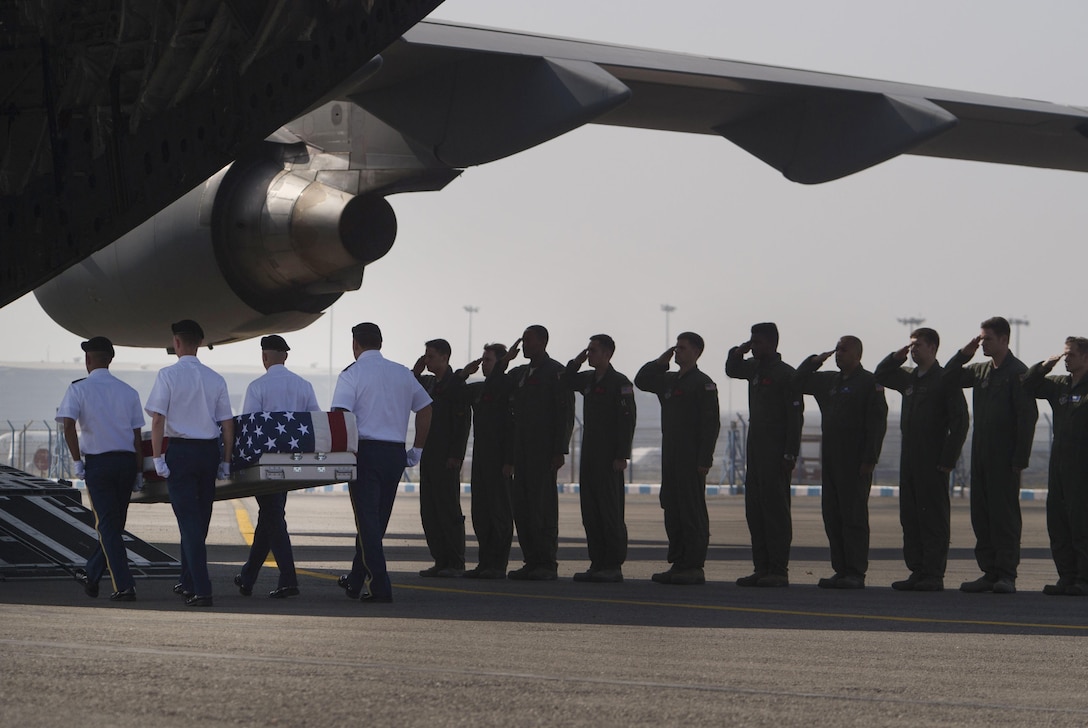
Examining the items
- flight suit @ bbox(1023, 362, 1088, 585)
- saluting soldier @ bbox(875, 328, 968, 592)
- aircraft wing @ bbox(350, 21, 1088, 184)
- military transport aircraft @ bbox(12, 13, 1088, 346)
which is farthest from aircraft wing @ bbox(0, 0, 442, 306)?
flight suit @ bbox(1023, 362, 1088, 585)

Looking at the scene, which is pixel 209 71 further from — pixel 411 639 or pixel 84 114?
pixel 411 639

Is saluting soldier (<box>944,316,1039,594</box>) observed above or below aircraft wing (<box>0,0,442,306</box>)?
below

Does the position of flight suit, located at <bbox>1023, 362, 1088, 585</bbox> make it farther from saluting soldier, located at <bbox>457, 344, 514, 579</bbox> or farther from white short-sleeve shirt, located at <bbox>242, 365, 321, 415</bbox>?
white short-sleeve shirt, located at <bbox>242, 365, 321, 415</bbox>

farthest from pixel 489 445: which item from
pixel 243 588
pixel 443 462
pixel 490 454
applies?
pixel 243 588

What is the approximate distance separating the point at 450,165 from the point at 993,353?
4.01 m

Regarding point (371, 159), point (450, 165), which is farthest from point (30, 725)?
point (371, 159)

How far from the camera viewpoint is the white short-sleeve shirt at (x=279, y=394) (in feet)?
30.0

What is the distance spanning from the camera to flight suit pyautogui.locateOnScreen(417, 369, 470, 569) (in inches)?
448

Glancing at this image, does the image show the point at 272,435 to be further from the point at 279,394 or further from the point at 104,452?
the point at 104,452

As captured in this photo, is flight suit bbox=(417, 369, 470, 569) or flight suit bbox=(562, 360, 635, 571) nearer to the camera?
flight suit bbox=(562, 360, 635, 571)

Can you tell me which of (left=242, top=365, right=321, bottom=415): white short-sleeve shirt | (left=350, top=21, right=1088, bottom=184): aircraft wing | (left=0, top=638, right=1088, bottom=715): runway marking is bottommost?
(left=0, top=638, right=1088, bottom=715): runway marking

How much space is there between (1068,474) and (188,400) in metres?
5.88

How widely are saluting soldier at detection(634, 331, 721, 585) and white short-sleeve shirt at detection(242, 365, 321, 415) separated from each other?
2.80 metres

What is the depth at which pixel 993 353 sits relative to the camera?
1005 cm
